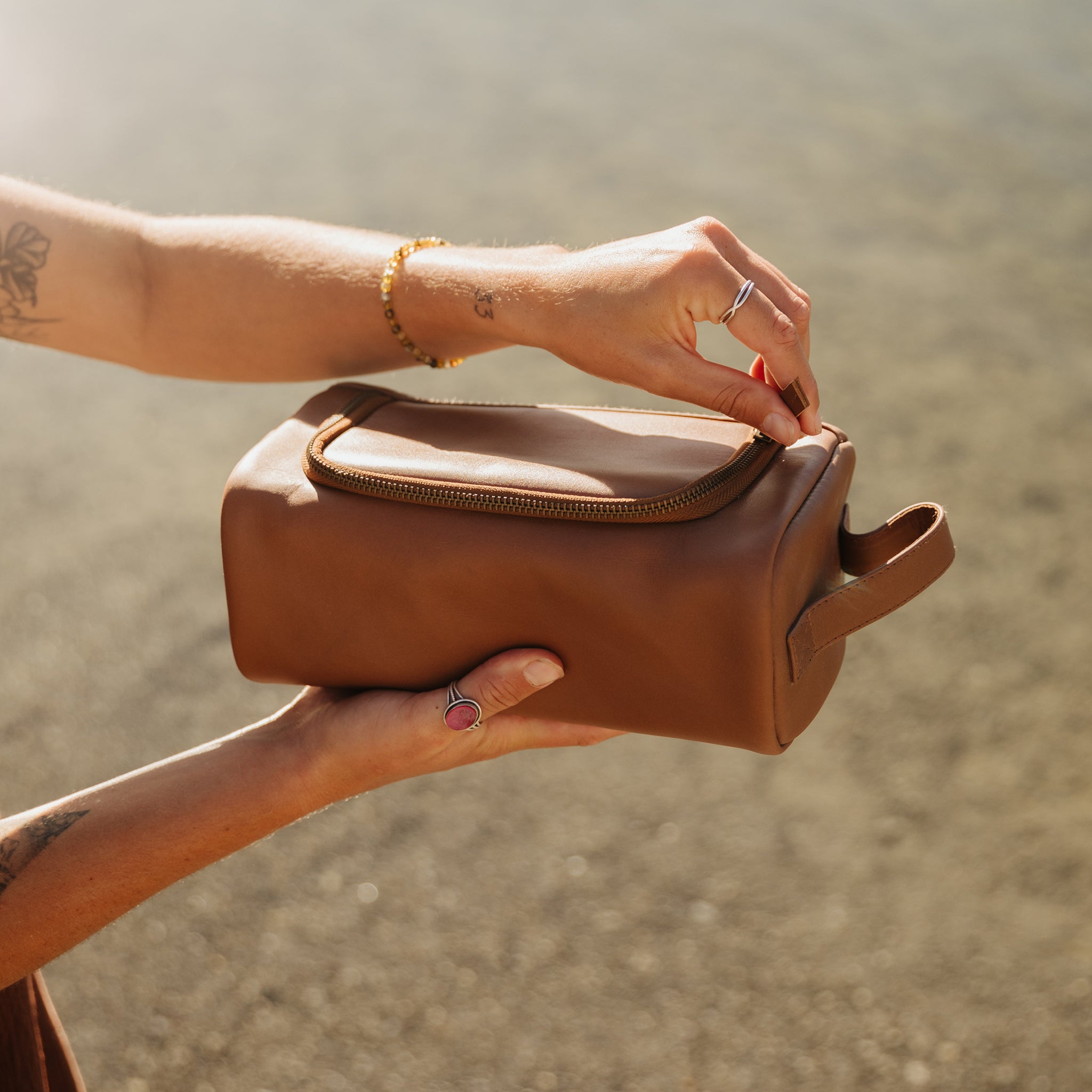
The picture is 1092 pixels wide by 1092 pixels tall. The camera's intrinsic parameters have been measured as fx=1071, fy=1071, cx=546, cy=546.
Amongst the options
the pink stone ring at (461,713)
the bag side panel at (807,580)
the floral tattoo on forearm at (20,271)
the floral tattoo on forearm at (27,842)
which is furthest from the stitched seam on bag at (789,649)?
the floral tattoo on forearm at (20,271)

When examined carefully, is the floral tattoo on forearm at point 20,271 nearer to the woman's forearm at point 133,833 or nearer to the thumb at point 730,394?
the woman's forearm at point 133,833

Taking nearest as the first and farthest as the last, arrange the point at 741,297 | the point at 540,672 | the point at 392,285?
the point at 741,297 < the point at 540,672 < the point at 392,285

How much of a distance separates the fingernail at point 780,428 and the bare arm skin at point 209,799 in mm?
342

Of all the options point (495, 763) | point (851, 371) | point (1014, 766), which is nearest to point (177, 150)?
point (851, 371)

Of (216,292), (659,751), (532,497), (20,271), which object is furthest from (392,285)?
(659,751)

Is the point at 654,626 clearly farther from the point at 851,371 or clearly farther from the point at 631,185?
the point at 631,185

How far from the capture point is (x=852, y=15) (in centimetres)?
729

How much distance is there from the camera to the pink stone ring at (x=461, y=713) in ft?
3.86

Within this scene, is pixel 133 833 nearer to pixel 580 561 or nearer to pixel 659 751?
pixel 580 561

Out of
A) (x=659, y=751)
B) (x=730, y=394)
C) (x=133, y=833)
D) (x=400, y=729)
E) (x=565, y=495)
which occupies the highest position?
(x=730, y=394)

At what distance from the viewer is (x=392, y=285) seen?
132 cm

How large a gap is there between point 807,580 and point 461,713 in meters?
0.40

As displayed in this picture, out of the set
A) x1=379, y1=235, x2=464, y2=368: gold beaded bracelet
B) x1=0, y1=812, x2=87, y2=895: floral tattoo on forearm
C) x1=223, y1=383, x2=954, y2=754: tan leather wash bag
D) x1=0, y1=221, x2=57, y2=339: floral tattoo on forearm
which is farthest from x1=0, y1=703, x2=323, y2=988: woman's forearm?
x1=0, y1=221, x2=57, y2=339: floral tattoo on forearm

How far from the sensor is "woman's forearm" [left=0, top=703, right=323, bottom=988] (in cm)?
107
